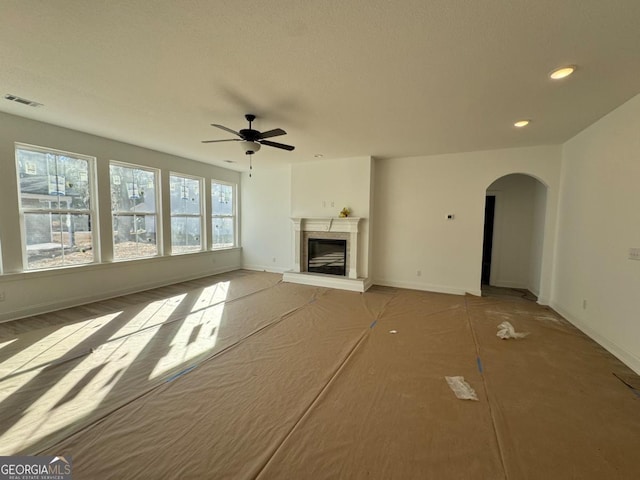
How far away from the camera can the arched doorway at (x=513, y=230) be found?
5.31 metres

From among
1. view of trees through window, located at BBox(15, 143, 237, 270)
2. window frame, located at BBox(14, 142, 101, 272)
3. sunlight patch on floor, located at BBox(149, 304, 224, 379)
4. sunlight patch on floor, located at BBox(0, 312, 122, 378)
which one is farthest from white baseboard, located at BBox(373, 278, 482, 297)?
window frame, located at BBox(14, 142, 101, 272)

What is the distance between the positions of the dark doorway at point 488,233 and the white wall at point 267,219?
4558 millimetres

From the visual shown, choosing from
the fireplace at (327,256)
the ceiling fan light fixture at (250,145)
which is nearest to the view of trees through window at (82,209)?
the fireplace at (327,256)

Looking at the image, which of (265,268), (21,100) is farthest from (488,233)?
(21,100)

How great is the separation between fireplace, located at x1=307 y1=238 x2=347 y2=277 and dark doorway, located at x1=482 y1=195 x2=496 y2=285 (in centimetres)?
307

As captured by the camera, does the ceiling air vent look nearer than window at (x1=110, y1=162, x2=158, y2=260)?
Yes

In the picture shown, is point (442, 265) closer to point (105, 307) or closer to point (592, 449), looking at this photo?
point (592, 449)

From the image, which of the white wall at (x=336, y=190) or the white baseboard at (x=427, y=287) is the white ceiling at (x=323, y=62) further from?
the white baseboard at (x=427, y=287)

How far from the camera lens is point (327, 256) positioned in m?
5.98

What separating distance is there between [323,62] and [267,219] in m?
5.14

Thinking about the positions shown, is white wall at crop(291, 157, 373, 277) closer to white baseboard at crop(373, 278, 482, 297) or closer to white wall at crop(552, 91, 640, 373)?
white baseboard at crop(373, 278, 482, 297)

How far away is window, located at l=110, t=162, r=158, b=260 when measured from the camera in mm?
4703

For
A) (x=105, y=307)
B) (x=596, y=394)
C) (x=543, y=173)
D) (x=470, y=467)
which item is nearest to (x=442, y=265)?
(x=543, y=173)

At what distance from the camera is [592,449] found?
1.64 meters
